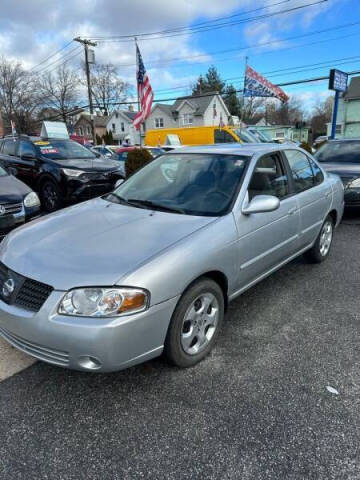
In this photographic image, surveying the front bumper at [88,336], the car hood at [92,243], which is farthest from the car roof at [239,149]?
the front bumper at [88,336]

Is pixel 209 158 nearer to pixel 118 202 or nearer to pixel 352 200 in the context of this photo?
pixel 118 202

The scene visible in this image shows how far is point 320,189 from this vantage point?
4.34 meters

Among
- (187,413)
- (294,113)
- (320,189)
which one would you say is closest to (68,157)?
(320,189)

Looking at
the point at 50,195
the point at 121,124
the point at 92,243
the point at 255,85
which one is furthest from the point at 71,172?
the point at 121,124

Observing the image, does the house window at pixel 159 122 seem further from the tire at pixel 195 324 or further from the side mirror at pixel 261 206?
the tire at pixel 195 324

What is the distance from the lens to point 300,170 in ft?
13.5

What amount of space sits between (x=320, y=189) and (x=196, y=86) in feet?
225

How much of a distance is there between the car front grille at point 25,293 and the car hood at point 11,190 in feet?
9.69

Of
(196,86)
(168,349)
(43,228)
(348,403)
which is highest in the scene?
(196,86)

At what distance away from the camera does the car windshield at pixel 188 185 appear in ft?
10.0

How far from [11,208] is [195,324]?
3596mm

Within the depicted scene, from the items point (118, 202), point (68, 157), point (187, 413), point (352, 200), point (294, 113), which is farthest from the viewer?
Answer: point (294, 113)

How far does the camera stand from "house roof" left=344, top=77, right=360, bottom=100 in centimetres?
3441

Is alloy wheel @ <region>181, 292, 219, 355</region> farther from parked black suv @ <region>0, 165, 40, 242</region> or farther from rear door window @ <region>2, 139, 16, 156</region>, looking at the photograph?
rear door window @ <region>2, 139, 16, 156</region>
